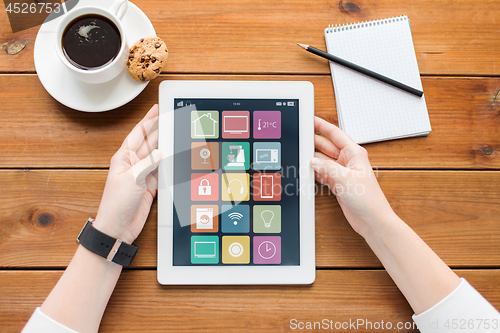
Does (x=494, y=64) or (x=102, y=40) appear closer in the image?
(x=102, y=40)

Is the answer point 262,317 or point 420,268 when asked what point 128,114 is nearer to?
point 262,317

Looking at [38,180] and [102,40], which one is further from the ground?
[102,40]

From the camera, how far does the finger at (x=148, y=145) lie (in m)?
0.67

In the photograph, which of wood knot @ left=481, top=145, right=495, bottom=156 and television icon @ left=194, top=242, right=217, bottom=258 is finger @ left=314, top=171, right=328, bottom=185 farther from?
wood knot @ left=481, top=145, right=495, bottom=156

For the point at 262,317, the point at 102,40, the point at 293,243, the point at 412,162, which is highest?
the point at 102,40

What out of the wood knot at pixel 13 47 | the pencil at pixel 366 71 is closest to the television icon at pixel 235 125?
the pencil at pixel 366 71

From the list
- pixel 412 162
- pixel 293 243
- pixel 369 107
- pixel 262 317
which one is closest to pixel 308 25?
pixel 369 107

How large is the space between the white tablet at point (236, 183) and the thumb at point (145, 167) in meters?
0.03

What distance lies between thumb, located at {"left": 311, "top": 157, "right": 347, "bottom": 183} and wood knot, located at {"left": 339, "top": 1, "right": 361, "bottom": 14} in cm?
37

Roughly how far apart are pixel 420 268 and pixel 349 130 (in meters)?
0.32

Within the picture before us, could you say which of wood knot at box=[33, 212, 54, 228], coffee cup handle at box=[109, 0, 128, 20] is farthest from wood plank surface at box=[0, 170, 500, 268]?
coffee cup handle at box=[109, 0, 128, 20]

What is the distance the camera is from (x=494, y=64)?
2.40ft

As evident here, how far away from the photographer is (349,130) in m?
0.70

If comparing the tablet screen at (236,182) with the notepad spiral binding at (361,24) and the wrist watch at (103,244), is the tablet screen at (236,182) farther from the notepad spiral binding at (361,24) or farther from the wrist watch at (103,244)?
the notepad spiral binding at (361,24)
